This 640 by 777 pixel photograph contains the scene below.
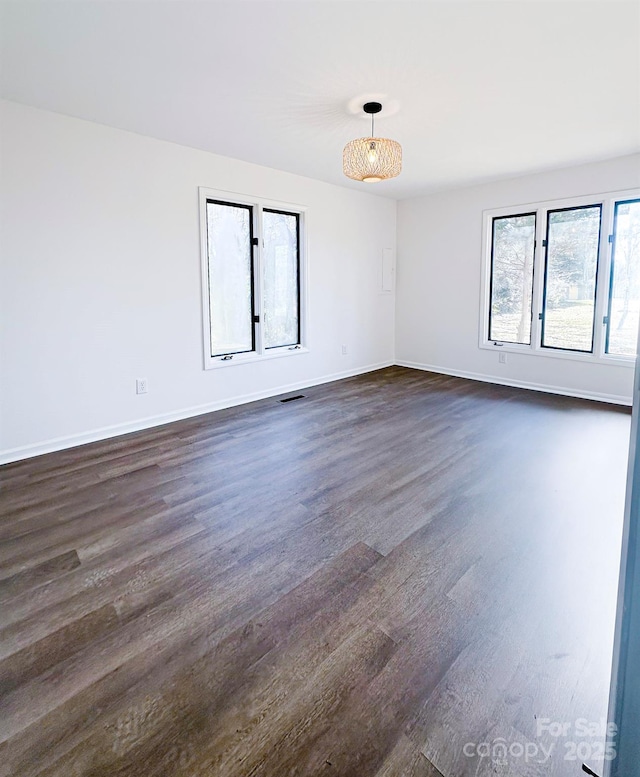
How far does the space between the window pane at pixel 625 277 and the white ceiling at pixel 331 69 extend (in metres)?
0.78

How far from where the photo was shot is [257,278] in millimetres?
4789

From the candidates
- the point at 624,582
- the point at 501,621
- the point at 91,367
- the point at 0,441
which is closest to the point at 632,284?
the point at 501,621

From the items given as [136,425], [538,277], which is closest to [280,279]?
[136,425]

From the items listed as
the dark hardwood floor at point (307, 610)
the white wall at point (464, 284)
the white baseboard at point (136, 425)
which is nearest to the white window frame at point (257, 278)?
the white baseboard at point (136, 425)

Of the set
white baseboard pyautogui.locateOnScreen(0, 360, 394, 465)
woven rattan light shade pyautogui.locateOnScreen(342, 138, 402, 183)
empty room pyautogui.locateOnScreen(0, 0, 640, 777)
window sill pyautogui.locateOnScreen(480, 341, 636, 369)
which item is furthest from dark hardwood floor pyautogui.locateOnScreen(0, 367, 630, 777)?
woven rattan light shade pyautogui.locateOnScreen(342, 138, 402, 183)

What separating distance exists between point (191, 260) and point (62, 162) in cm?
123

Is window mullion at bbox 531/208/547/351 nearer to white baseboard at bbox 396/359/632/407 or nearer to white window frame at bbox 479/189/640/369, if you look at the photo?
white window frame at bbox 479/189/640/369

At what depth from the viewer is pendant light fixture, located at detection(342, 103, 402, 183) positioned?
10.0ft

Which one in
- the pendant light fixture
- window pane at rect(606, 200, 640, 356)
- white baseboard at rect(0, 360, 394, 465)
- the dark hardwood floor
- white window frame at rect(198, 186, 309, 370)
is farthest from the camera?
window pane at rect(606, 200, 640, 356)

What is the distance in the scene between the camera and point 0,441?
126 inches

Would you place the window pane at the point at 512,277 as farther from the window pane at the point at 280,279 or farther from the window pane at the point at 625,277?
the window pane at the point at 280,279

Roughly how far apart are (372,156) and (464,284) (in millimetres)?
3130

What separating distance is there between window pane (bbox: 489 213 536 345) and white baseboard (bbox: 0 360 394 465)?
2.40 metres

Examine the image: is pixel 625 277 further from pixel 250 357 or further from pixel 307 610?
pixel 307 610
